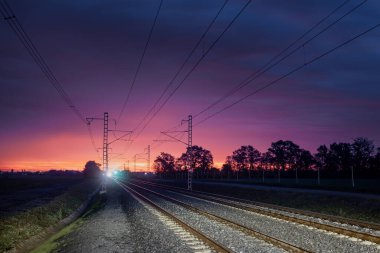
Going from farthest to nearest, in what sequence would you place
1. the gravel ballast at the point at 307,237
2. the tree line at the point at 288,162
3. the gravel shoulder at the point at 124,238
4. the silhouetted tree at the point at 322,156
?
1. the silhouetted tree at the point at 322,156
2. the tree line at the point at 288,162
3. the gravel shoulder at the point at 124,238
4. the gravel ballast at the point at 307,237

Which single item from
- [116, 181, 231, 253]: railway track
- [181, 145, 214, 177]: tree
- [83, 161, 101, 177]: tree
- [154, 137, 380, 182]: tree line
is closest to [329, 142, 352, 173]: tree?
[154, 137, 380, 182]: tree line

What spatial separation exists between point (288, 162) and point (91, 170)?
96194mm

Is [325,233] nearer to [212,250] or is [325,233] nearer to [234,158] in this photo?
[212,250]

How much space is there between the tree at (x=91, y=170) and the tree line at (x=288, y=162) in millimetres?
28750

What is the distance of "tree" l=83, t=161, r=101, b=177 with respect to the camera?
189375mm

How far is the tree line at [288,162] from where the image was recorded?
258 ft

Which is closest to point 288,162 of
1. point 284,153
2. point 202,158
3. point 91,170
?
point 284,153

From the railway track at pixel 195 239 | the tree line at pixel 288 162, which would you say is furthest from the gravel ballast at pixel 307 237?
the tree line at pixel 288 162

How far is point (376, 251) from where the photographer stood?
12977 millimetres

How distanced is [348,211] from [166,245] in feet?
51.4

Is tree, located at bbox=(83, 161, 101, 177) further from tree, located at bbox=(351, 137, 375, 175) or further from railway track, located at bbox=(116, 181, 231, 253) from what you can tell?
railway track, located at bbox=(116, 181, 231, 253)

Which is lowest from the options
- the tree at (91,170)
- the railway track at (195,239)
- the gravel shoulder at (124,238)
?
the gravel shoulder at (124,238)

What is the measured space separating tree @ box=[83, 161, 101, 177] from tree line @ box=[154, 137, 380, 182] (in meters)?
28.8

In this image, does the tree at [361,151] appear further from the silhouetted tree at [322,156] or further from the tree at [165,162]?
the tree at [165,162]
